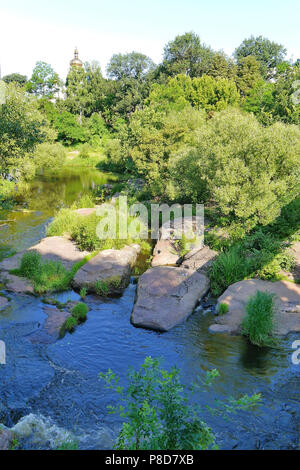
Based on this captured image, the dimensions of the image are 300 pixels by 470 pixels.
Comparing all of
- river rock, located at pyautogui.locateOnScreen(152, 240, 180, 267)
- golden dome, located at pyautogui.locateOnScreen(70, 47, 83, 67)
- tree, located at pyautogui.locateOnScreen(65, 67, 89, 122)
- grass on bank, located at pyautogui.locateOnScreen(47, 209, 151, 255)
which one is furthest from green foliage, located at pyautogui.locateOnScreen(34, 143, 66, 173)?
golden dome, located at pyautogui.locateOnScreen(70, 47, 83, 67)

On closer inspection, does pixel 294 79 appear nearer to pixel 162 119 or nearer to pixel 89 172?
pixel 162 119

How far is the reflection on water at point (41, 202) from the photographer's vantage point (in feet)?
57.8

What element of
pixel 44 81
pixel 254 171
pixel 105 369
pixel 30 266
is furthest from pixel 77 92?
pixel 105 369

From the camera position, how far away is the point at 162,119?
22609mm

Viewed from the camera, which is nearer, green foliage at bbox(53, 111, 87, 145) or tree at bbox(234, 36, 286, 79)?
green foliage at bbox(53, 111, 87, 145)

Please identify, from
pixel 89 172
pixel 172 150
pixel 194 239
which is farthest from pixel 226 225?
pixel 89 172

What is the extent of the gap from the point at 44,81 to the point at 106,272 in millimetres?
57880

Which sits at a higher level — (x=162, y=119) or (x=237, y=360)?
(x=162, y=119)

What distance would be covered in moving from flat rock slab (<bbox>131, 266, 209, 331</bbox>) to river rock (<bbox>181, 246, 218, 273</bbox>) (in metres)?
0.54

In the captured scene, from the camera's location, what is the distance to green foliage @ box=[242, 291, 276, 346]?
31.7 feet

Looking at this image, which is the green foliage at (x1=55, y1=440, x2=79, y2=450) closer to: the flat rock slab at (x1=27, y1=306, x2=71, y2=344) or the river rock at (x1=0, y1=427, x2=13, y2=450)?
the river rock at (x1=0, y1=427, x2=13, y2=450)

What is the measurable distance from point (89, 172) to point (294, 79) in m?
22.6

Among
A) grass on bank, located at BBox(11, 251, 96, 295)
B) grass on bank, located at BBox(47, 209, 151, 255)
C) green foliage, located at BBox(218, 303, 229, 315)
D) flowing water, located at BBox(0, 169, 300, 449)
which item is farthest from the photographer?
grass on bank, located at BBox(47, 209, 151, 255)

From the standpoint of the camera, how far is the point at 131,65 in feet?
197
